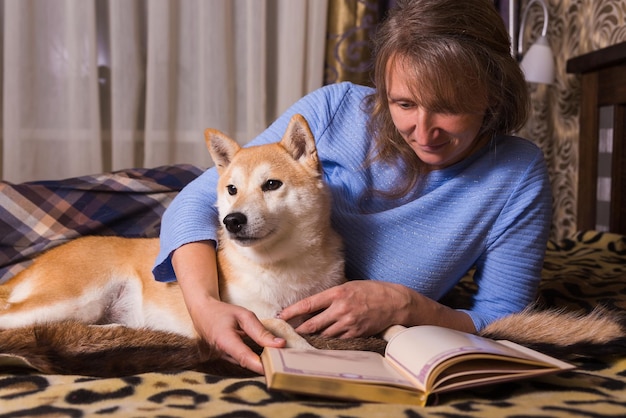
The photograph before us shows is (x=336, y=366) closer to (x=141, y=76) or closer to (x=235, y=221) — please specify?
(x=235, y=221)

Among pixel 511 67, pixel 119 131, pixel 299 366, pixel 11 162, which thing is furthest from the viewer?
pixel 119 131

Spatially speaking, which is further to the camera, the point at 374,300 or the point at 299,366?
the point at 374,300

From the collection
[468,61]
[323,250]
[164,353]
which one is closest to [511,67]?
[468,61]

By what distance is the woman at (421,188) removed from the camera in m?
→ 1.33

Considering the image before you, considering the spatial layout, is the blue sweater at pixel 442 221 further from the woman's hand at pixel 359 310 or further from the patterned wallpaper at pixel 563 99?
the patterned wallpaper at pixel 563 99

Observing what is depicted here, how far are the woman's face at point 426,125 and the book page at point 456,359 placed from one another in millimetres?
465

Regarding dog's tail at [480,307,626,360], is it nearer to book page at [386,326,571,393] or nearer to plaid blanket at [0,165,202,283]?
book page at [386,326,571,393]

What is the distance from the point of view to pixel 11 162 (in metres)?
2.58

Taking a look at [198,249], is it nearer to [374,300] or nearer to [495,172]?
[374,300]

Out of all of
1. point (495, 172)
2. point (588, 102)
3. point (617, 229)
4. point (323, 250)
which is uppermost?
point (588, 102)

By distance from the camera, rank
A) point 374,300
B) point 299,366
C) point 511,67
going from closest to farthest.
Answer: point 299,366
point 374,300
point 511,67

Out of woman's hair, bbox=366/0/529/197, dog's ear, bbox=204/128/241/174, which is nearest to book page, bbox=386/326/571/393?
woman's hair, bbox=366/0/529/197

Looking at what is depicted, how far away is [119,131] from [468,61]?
1.83 m

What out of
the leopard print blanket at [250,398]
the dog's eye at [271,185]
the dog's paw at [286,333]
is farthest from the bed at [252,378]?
the dog's eye at [271,185]
